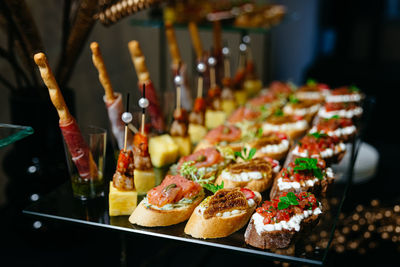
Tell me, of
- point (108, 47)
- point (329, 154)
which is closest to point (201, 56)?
point (108, 47)

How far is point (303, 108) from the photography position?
3.28 m

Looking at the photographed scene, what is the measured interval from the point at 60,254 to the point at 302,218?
1.58 metres

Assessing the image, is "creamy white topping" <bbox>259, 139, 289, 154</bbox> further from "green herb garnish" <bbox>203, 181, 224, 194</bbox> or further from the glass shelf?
the glass shelf

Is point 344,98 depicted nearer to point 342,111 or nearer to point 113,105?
point 342,111

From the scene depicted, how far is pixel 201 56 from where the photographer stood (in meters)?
3.36

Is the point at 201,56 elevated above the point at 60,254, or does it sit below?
above

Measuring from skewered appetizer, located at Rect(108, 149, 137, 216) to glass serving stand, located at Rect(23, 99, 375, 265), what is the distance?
4 cm

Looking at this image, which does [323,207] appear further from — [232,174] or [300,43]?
[300,43]

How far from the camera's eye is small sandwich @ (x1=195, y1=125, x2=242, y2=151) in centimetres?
255

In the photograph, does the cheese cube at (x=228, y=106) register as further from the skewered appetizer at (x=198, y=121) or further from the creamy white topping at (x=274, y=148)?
the creamy white topping at (x=274, y=148)

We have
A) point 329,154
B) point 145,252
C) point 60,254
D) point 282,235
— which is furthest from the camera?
point 145,252

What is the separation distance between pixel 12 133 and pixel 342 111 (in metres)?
2.26

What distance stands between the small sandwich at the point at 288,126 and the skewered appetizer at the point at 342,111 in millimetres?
239

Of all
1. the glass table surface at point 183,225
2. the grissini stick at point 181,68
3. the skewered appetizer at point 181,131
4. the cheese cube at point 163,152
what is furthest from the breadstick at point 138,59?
the glass table surface at point 183,225
